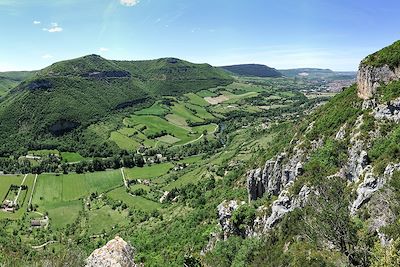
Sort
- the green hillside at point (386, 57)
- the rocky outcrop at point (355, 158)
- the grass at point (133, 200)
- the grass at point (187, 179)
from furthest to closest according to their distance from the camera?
the grass at point (187, 179) → the grass at point (133, 200) → the green hillside at point (386, 57) → the rocky outcrop at point (355, 158)

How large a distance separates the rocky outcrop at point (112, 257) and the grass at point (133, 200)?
11354cm

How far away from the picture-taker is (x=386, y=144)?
51.1 m

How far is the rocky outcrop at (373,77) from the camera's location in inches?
2589

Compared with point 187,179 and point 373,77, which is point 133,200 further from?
point 373,77

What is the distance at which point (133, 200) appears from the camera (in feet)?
569

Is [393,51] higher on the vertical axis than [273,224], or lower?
higher

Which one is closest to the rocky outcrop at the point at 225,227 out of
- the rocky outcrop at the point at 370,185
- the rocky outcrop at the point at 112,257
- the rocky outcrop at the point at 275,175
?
the rocky outcrop at the point at 275,175

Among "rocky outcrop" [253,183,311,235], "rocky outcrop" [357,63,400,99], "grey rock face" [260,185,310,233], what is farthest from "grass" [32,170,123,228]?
"rocky outcrop" [357,63,400,99]

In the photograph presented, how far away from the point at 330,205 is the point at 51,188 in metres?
179

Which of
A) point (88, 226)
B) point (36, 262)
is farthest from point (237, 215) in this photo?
point (88, 226)

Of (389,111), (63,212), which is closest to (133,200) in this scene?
(63,212)

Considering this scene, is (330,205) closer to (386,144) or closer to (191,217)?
(386,144)

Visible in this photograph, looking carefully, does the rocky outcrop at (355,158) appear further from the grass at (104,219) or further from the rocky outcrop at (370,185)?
the grass at (104,219)

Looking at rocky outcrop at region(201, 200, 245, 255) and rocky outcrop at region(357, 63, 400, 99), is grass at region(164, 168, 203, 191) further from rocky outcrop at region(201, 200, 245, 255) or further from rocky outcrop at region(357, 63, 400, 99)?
rocky outcrop at region(357, 63, 400, 99)
